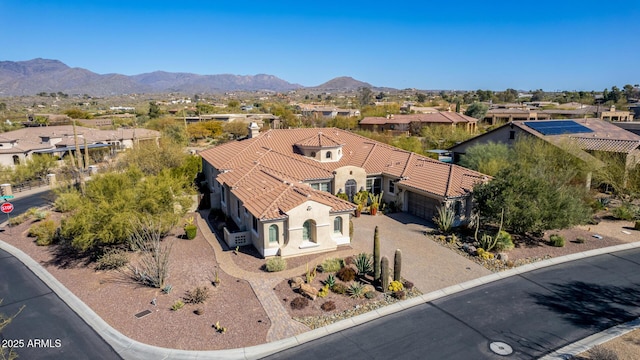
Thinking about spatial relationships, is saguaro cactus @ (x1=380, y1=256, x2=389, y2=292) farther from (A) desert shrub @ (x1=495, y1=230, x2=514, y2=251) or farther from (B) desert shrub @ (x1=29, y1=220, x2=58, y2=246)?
(B) desert shrub @ (x1=29, y1=220, x2=58, y2=246)

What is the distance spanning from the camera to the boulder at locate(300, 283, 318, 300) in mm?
18234

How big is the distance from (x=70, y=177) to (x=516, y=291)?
4063 centimetres

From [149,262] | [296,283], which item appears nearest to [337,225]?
[296,283]

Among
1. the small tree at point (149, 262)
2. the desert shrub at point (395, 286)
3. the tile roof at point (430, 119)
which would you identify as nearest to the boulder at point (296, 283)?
the desert shrub at point (395, 286)

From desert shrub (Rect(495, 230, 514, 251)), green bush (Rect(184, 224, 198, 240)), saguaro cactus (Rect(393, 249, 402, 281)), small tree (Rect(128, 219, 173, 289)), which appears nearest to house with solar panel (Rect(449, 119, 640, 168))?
desert shrub (Rect(495, 230, 514, 251))

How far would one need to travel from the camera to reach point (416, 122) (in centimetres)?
7644

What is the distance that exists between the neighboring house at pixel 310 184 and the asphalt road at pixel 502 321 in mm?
8129

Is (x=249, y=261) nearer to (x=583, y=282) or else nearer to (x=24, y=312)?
(x=24, y=312)

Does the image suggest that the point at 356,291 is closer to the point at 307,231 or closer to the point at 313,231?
the point at 313,231

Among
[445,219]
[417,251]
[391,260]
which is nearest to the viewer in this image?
[391,260]

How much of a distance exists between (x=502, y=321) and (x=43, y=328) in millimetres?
19772

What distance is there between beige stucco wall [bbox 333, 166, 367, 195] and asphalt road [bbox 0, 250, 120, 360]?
20208 mm

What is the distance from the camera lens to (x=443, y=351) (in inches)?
578

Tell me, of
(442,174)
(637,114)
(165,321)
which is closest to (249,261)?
(165,321)
